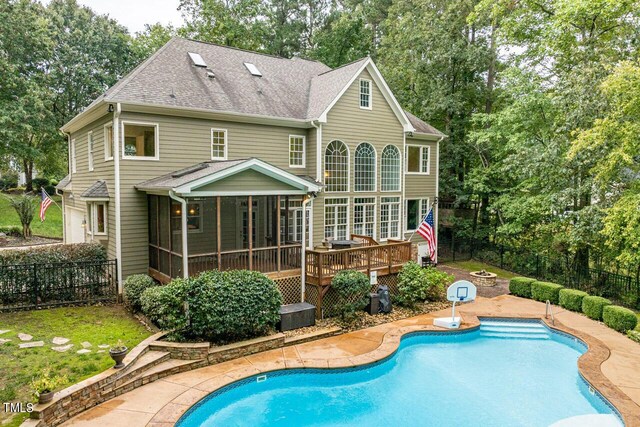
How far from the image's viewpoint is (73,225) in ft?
58.9

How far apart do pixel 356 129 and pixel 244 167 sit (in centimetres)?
721

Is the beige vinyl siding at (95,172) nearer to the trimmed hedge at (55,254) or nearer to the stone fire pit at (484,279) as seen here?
the trimmed hedge at (55,254)

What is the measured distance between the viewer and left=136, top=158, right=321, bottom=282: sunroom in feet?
35.8

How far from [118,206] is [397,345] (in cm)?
950

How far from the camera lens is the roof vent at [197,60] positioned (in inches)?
607

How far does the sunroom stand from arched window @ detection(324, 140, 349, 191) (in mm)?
2311

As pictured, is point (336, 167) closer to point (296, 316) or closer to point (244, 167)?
point (244, 167)

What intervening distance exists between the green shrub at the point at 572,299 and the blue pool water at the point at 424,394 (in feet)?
10.2

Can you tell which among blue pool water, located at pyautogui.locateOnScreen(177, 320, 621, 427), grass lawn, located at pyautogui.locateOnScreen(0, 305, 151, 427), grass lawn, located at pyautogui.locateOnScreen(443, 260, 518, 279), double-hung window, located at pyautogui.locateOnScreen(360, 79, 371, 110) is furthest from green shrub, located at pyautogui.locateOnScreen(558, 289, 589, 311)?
grass lawn, located at pyautogui.locateOnScreen(0, 305, 151, 427)

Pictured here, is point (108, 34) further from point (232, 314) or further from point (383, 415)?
point (383, 415)

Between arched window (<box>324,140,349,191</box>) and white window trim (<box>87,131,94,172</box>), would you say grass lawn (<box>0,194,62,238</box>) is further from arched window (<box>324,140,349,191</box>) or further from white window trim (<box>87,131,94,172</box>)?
arched window (<box>324,140,349,191</box>)

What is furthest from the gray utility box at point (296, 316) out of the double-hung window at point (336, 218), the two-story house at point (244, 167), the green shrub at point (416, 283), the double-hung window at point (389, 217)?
the double-hung window at point (389, 217)

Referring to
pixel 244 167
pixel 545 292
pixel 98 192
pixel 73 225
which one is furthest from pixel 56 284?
pixel 545 292

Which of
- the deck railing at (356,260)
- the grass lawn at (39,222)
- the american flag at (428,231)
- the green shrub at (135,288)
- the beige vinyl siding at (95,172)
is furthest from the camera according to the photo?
the grass lawn at (39,222)
